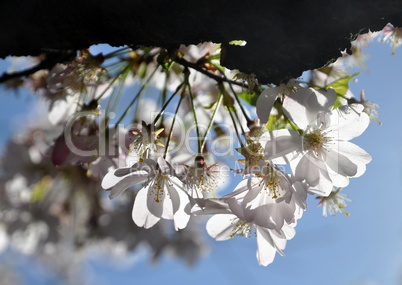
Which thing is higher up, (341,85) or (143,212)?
(341,85)

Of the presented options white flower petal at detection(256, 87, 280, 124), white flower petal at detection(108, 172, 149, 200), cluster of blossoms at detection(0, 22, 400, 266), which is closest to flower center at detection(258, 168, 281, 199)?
cluster of blossoms at detection(0, 22, 400, 266)

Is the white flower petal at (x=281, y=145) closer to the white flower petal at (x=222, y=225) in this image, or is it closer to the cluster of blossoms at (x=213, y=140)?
the cluster of blossoms at (x=213, y=140)

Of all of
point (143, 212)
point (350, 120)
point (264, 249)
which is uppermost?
point (350, 120)

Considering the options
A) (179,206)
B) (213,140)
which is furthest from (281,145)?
(213,140)

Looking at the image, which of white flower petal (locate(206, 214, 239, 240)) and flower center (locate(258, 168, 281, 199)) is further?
white flower petal (locate(206, 214, 239, 240))

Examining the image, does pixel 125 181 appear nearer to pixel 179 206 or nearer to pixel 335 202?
pixel 179 206

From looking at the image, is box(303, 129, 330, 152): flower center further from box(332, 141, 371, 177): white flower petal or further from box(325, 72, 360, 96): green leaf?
box(325, 72, 360, 96): green leaf

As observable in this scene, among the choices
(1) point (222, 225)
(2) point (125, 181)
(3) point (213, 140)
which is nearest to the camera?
(2) point (125, 181)

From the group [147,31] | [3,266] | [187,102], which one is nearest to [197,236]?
[187,102]

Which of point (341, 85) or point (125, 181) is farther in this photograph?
point (341, 85)
